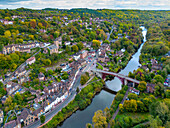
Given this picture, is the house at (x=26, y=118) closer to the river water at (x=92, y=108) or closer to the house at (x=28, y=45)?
the river water at (x=92, y=108)

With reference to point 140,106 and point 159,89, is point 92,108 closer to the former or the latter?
point 140,106

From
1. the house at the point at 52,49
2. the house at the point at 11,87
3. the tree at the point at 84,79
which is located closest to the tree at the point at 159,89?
the tree at the point at 84,79

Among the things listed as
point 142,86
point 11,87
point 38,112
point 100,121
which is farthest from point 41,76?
Result: point 142,86

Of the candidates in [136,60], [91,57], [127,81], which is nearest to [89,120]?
Result: [127,81]

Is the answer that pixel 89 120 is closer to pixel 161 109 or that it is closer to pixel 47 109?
pixel 47 109

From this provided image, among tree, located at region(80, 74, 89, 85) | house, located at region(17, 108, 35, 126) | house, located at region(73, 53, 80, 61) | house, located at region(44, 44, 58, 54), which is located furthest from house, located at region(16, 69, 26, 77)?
house, located at region(73, 53, 80, 61)

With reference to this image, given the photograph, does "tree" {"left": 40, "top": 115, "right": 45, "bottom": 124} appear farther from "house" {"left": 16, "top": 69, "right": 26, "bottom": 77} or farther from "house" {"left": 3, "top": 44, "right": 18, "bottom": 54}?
"house" {"left": 3, "top": 44, "right": 18, "bottom": 54}
